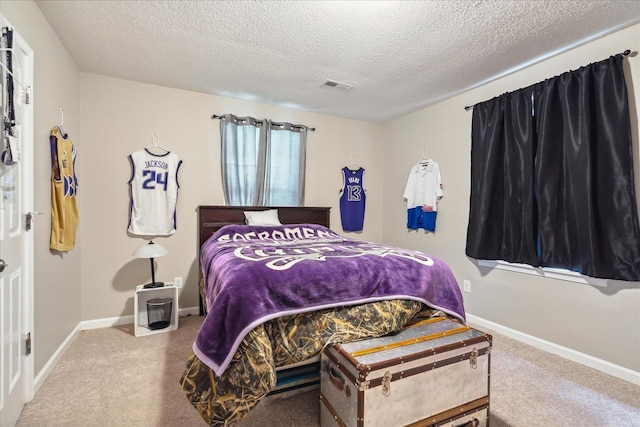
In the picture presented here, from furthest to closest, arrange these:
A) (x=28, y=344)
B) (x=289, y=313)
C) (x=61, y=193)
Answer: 1. (x=61, y=193)
2. (x=28, y=344)
3. (x=289, y=313)

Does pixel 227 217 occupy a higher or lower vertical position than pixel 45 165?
lower

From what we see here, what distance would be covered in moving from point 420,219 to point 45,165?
3.49 m

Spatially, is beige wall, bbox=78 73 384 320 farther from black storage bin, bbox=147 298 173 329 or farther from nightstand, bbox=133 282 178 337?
black storage bin, bbox=147 298 173 329

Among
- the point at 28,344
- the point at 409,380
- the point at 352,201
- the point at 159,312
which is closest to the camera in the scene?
the point at 409,380

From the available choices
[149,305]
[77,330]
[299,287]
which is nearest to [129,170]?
[149,305]

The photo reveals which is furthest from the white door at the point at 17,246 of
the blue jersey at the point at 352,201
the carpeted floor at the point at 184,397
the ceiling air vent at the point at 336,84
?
the blue jersey at the point at 352,201

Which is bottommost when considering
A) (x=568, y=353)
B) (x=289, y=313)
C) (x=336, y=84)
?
(x=568, y=353)

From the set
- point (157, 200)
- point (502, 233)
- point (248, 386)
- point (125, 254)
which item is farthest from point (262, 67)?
point (502, 233)

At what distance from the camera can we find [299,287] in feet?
4.72

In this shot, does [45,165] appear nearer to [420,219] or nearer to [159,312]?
[159,312]

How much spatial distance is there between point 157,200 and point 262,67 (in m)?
1.68

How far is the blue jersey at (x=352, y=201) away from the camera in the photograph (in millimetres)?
3961

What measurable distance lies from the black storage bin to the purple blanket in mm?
1241

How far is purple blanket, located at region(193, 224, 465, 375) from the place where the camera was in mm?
1292
